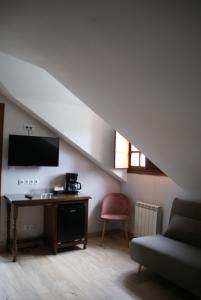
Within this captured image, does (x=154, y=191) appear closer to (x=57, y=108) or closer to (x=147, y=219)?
(x=147, y=219)

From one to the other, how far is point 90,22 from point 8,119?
8.46 feet

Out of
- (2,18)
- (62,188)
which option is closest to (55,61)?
(2,18)

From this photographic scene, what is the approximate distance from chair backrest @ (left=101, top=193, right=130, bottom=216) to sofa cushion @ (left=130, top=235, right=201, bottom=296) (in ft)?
4.39

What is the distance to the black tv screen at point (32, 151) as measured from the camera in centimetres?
391

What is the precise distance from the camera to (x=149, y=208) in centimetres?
421

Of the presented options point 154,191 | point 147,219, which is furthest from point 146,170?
point 147,219

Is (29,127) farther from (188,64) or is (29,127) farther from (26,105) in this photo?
(188,64)

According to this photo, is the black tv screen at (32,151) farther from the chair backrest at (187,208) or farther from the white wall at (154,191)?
the chair backrest at (187,208)

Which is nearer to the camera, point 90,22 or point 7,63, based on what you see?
point 90,22

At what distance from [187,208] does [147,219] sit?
901 mm

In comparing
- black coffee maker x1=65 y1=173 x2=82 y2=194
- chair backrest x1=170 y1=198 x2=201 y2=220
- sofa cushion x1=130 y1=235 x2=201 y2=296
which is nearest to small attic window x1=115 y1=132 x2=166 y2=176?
black coffee maker x1=65 y1=173 x2=82 y2=194

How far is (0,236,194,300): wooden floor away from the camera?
282 centimetres

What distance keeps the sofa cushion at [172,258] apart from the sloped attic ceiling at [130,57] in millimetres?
850

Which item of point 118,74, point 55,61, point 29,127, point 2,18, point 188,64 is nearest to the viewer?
point 188,64
